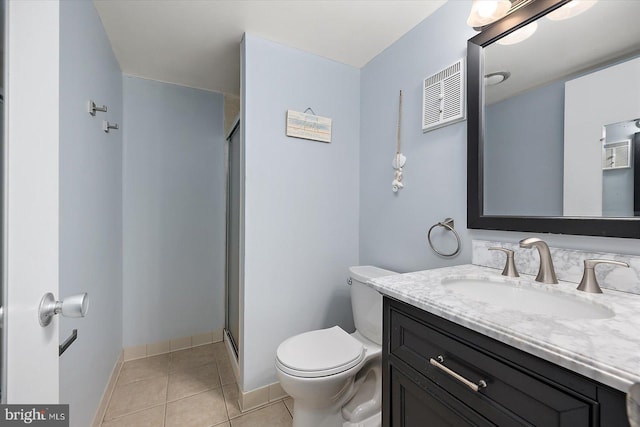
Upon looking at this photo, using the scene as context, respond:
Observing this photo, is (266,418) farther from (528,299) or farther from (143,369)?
(528,299)

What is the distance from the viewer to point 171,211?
233 cm

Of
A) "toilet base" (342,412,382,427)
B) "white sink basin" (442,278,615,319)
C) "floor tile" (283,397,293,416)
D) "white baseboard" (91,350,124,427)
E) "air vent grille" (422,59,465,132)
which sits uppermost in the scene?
"air vent grille" (422,59,465,132)

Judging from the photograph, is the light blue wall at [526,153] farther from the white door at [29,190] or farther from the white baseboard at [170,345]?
the white baseboard at [170,345]

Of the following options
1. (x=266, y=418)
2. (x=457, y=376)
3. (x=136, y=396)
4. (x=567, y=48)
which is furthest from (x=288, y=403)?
(x=567, y=48)

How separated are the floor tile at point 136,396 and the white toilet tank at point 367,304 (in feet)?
4.41

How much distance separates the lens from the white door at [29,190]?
1.50ft

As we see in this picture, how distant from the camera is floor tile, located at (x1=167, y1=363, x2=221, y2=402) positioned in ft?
5.81

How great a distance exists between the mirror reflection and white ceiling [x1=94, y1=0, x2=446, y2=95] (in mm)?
620

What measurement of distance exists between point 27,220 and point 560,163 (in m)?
1.53

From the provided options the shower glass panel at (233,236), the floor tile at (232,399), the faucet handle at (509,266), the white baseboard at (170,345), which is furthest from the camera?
the white baseboard at (170,345)

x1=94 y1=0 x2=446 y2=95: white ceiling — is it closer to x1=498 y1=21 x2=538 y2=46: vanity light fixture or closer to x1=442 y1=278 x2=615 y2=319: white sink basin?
x1=498 y1=21 x2=538 y2=46: vanity light fixture

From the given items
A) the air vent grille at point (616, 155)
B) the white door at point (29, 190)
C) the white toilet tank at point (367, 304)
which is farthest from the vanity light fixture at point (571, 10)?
the white door at point (29, 190)

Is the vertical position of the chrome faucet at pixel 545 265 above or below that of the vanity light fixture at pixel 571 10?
below

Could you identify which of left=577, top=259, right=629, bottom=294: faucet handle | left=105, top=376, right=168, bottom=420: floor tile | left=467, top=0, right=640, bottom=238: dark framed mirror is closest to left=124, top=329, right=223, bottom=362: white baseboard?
left=105, top=376, right=168, bottom=420: floor tile
